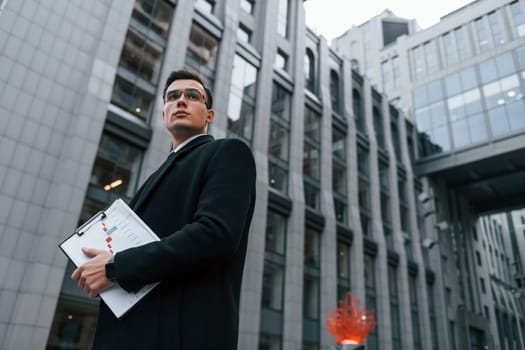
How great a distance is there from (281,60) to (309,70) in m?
3.71

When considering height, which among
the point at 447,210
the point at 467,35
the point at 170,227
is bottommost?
the point at 170,227

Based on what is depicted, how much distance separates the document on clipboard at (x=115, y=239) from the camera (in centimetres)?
187

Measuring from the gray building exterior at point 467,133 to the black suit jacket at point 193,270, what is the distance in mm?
36944

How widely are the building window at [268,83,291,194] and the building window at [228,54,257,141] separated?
1.97 meters

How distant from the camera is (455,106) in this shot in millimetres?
43031

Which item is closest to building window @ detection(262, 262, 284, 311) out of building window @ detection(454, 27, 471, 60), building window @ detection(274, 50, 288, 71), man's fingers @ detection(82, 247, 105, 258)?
building window @ detection(274, 50, 288, 71)

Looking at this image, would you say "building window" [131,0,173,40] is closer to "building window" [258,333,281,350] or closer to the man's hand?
"building window" [258,333,281,350]

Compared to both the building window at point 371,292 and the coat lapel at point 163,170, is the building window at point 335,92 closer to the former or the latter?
the building window at point 371,292

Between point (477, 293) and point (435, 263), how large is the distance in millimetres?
7540

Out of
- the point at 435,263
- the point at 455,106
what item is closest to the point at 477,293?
the point at 435,263

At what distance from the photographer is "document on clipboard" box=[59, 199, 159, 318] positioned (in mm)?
1868

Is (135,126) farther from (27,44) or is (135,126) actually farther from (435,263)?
(435,263)

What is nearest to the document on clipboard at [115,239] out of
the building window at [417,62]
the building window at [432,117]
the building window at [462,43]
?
the building window at [432,117]

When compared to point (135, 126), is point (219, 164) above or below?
below
